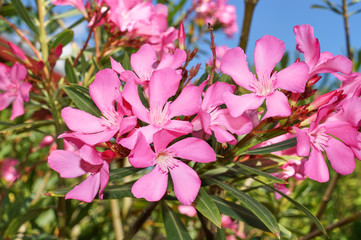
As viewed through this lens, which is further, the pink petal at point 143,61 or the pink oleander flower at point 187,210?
the pink oleander flower at point 187,210

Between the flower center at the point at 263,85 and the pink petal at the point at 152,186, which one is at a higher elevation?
the flower center at the point at 263,85

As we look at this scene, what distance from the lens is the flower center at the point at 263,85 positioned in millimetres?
661

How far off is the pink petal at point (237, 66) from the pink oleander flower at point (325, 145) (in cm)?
13

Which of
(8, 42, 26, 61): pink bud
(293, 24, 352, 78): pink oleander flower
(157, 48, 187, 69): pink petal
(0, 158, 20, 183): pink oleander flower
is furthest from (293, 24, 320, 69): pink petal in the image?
(0, 158, 20, 183): pink oleander flower

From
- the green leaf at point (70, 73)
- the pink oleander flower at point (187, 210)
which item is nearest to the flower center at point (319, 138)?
the green leaf at point (70, 73)

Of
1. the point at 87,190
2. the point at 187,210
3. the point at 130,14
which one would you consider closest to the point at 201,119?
the point at 87,190

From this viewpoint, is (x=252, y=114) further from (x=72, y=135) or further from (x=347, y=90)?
(x=72, y=135)

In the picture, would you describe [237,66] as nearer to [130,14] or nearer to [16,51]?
[130,14]

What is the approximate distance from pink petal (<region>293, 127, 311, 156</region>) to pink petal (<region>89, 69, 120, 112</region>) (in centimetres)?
32

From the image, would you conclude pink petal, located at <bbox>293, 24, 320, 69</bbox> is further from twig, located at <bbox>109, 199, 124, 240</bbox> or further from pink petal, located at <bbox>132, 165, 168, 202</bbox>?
twig, located at <bbox>109, 199, 124, 240</bbox>

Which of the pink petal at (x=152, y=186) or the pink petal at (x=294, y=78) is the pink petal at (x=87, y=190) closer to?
the pink petal at (x=152, y=186)

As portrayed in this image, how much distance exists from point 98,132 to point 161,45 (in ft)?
1.65

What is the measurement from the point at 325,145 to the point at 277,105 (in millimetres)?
133

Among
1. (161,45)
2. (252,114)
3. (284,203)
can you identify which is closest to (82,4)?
(161,45)
